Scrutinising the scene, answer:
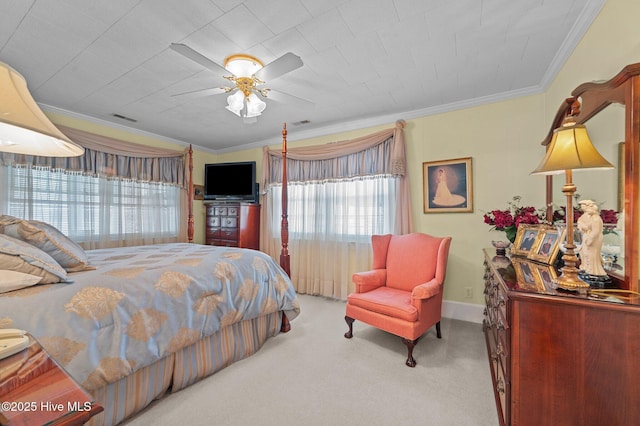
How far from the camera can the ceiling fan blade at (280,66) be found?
178cm

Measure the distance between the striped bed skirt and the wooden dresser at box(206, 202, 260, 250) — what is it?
7.19ft

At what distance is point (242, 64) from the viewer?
215 cm

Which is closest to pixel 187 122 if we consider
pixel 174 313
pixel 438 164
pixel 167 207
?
pixel 167 207

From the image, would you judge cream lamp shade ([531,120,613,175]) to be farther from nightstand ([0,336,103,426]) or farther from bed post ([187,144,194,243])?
bed post ([187,144,194,243])

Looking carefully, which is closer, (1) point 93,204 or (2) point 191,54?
(2) point 191,54

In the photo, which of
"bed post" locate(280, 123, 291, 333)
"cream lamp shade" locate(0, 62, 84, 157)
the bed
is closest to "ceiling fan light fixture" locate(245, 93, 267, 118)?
"bed post" locate(280, 123, 291, 333)

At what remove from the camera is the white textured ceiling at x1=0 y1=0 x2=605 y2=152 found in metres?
1.70

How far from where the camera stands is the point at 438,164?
10.7 feet

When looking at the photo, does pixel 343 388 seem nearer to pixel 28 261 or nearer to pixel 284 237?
pixel 284 237

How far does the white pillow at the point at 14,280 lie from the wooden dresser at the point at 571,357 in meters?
2.42

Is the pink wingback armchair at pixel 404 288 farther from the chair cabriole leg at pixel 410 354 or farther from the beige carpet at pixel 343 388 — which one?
the beige carpet at pixel 343 388

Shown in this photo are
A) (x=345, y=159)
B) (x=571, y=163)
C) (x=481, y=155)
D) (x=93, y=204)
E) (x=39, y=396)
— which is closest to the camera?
(x=39, y=396)

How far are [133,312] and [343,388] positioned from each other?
4.90 feet

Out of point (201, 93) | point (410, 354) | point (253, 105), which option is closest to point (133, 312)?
point (253, 105)
